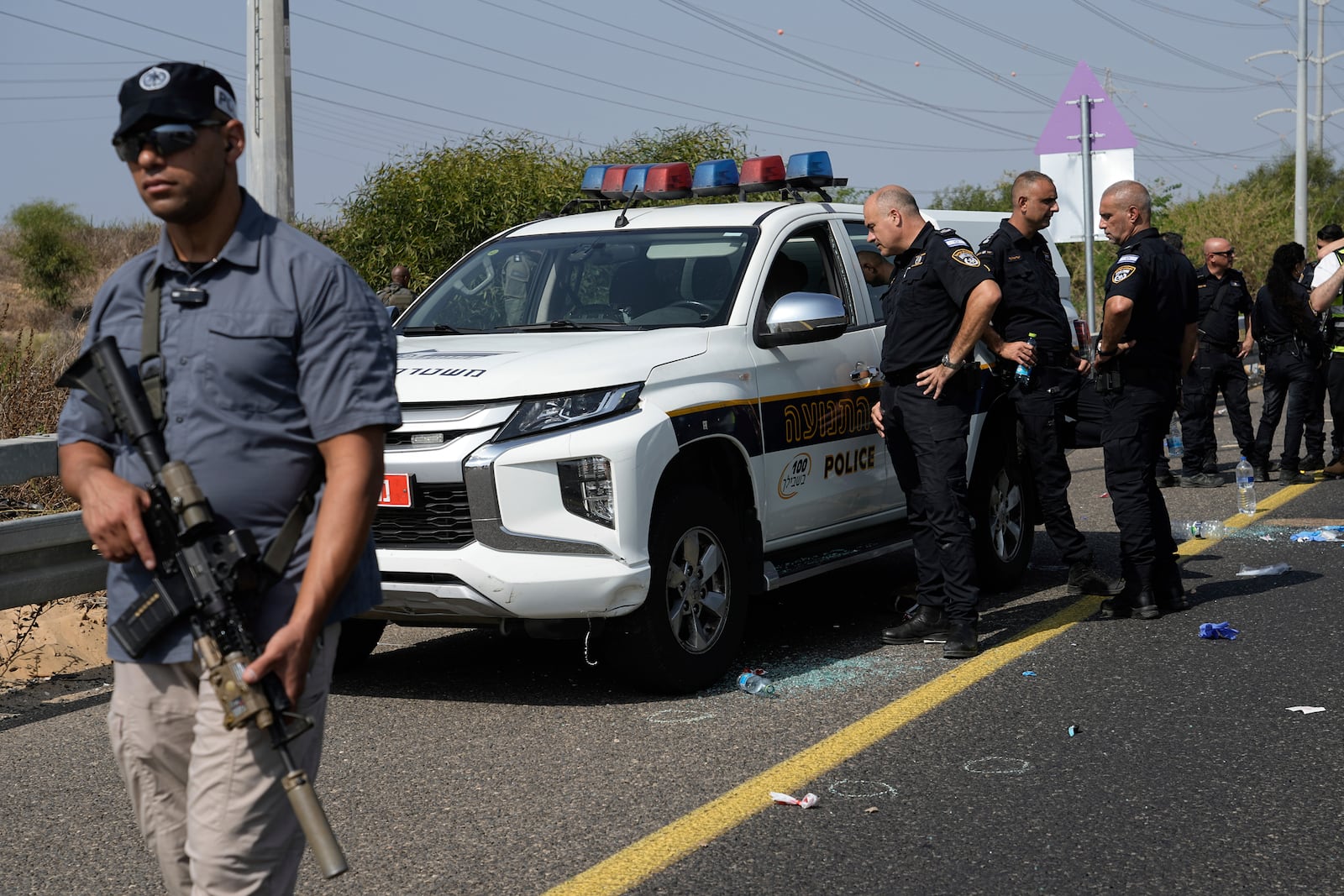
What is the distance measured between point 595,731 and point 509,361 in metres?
1.39

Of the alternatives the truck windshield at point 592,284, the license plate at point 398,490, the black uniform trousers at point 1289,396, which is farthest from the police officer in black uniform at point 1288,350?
the license plate at point 398,490

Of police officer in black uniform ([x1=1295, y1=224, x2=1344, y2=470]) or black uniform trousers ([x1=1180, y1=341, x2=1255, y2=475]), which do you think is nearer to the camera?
black uniform trousers ([x1=1180, y1=341, x2=1255, y2=475])

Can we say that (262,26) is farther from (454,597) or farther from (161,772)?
(161,772)

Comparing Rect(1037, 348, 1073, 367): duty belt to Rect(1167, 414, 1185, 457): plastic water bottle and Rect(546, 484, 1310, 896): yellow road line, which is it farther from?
Rect(1167, 414, 1185, 457): plastic water bottle

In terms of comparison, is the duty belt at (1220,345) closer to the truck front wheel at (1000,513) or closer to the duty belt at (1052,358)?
the truck front wheel at (1000,513)

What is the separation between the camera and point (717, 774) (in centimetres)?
497

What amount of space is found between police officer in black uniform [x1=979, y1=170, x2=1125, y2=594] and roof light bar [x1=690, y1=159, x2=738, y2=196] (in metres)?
1.35

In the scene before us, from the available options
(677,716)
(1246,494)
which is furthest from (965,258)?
(1246,494)

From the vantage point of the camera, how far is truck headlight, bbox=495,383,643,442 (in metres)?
5.52

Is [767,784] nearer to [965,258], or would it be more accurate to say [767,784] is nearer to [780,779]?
[780,779]

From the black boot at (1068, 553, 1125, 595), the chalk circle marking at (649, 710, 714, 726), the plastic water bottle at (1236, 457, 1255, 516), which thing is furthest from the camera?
the plastic water bottle at (1236, 457, 1255, 516)

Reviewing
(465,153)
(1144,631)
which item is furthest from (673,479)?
(465,153)

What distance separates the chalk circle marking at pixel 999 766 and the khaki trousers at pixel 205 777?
2722 mm

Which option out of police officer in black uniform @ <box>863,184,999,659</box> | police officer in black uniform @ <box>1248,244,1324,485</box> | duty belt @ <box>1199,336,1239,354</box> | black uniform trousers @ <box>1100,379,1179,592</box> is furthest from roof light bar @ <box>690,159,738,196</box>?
police officer in black uniform @ <box>1248,244,1324,485</box>
